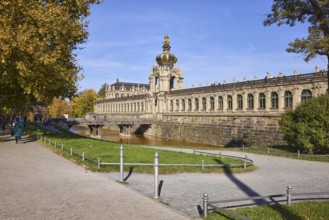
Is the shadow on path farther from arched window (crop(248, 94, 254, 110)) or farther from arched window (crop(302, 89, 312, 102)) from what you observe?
arched window (crop(248, 94, 254, 110))

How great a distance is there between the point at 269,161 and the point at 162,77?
58.3 meters

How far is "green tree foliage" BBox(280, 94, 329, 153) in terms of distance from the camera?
21.1 metres

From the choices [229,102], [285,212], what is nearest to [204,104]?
[229,102]

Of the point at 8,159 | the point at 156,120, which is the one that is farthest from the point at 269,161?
the point at 156,120

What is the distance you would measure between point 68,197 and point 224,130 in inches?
1719

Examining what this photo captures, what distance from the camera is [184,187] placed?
11.4m

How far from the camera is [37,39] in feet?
62.2

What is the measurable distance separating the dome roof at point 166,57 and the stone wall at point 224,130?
1371 centimetres

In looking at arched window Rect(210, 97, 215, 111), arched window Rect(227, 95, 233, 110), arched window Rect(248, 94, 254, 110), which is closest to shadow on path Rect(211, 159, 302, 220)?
arched window Rect(248, 94, 254, 110)

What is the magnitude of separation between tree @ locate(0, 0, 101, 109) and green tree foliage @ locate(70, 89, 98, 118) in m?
101

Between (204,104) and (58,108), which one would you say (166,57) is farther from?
(58,108)

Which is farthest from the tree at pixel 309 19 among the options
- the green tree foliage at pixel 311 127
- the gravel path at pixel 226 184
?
the gravel path at pixel 226 184

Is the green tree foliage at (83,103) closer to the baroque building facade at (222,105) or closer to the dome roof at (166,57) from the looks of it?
the baroque building facade at (222,105)

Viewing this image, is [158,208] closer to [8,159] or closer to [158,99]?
[8,159]
